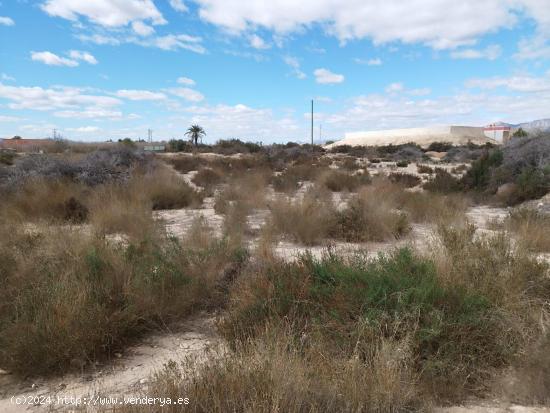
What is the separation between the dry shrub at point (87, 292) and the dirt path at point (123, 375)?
116 millimetres

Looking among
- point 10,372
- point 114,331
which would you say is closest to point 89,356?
point 114,331

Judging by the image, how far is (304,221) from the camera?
718cm

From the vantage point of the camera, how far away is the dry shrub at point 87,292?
130 inches

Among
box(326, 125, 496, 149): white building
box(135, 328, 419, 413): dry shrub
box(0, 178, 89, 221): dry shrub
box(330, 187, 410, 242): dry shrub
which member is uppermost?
box(326, 125, 496, 149): white building

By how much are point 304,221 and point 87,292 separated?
413 centimetres

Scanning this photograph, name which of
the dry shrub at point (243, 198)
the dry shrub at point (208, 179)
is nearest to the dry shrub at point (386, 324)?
the dry shrub at point (243, 198)

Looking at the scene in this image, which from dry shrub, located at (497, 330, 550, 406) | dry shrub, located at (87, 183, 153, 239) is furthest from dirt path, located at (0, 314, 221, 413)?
dry shrub, located at (87, 183, 153, 239)

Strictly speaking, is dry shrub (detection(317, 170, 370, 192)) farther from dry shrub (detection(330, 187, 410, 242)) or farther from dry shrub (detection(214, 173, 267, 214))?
dry shrub (detection(330, 187, 410, 242))

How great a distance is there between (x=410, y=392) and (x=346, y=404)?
0.47 meters

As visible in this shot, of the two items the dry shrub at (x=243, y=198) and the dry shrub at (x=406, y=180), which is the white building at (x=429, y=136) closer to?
the dry shrub at (x=406, y=180)

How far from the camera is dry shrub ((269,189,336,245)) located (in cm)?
704

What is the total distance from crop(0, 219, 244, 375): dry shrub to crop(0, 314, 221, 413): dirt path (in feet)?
0.38

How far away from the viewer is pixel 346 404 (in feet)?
7.89

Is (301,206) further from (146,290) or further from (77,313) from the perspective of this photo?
(77,313)
